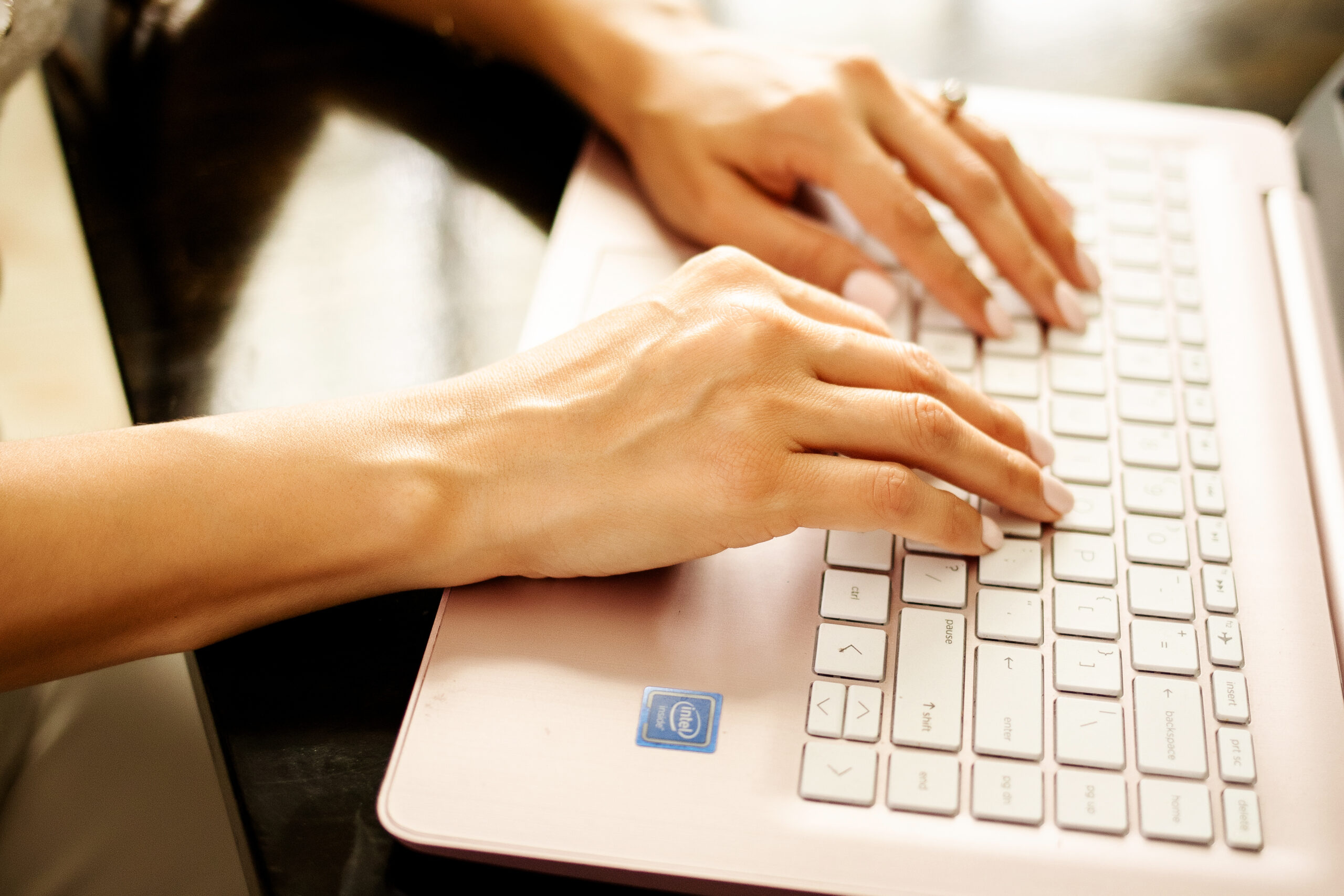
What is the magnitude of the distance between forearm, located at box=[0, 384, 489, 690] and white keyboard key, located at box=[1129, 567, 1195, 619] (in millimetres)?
355

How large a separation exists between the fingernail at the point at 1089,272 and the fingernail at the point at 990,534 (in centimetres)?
24

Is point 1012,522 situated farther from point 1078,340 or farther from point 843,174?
point 843,174

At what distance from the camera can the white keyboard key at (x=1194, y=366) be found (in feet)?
2.03

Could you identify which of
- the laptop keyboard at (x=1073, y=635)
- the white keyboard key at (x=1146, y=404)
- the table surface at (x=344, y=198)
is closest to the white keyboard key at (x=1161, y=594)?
the laptop keyboard at (x=1073, y=635)

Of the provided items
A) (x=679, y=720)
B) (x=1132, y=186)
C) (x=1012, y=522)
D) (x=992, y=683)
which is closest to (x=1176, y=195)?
(x=1132, y=186)

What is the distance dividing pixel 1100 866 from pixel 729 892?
0.55 feet

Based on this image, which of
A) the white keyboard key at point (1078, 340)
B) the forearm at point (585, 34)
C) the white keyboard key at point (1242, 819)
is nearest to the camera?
the white keyboard key at point (1242, 819)

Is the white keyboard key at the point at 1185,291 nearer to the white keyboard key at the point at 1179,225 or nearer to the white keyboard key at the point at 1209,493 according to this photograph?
the white keyboard key at the point at 1179,225

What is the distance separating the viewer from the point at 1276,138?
759mm

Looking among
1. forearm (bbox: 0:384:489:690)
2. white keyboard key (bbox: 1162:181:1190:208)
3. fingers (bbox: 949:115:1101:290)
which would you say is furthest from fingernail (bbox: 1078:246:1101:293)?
forearm (bbox: 0:384:489:690)

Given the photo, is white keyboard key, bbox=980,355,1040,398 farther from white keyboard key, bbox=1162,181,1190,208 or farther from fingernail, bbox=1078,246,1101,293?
white keyboard key, bbox=1162,181,1190,208

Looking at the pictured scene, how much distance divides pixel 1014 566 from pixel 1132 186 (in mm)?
369

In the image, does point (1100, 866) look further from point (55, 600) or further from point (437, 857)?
point (55, 600)

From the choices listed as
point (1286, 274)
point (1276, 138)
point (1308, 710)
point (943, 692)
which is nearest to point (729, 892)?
point (943, 692)
